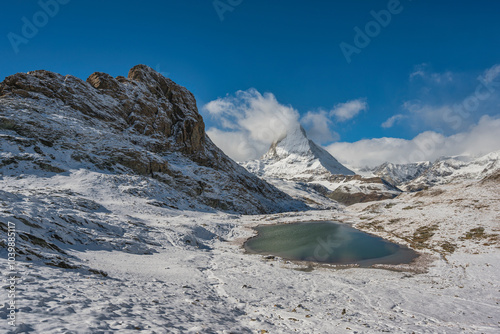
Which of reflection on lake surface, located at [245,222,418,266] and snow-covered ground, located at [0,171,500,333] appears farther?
reflection on lake surface, located at [245,222,418,266]

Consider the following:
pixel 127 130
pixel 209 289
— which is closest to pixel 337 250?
pixel 209 289

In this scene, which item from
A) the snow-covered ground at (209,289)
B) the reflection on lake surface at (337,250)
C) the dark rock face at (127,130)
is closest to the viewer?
the snow-covered ground at (209,289)

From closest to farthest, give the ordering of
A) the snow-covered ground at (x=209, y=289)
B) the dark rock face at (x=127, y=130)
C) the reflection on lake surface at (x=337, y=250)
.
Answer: the snow-covered ground at (x=209, y=289), the reflection on lake surface at (x=337, y=250), the dark rock face at (x=127, y=130)

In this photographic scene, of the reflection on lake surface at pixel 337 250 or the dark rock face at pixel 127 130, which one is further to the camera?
the dark rock face at pixel 127 130

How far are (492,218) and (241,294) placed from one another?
174ft

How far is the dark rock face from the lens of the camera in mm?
82250

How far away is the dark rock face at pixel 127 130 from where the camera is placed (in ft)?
270

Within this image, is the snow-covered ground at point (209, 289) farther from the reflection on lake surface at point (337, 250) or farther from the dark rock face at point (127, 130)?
the dark rock face at point (127, 130)

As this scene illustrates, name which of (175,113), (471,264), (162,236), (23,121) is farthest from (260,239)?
(175,113)

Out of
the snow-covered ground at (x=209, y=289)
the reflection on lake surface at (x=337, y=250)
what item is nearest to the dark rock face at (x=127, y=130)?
the reflection on lake surface at (x=337, y=250)

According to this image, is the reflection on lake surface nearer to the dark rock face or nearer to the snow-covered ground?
the snow-covered ground

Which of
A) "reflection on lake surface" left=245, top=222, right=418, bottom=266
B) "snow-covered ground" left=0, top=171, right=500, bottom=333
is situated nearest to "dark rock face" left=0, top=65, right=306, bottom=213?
"reflection on lake surface" left=245, top=222, right=418, bottom=266

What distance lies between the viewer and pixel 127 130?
396 ft

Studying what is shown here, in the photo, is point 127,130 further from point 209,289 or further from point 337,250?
point 209,289
